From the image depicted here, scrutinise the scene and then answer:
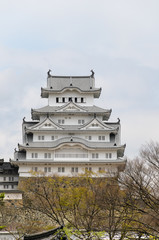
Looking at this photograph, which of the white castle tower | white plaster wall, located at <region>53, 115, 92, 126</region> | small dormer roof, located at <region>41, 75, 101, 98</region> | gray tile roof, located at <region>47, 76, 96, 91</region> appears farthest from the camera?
gray tile roof, located at <region>47, 76, 96, 91</region>

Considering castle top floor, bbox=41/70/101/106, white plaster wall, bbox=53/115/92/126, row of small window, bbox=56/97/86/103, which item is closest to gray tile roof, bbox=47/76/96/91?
castle top floor, bbox=41/70/101/106

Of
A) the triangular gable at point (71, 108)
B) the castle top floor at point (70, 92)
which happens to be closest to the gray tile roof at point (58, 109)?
the triangular gable at point (71, 108)

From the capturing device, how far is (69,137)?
49.4m

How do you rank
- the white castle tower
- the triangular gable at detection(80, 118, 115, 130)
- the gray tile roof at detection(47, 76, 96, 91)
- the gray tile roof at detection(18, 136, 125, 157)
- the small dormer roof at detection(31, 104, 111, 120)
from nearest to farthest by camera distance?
the white castle tower < the gray tile roof at detection(18, 136, 125, 157) < the triangular gable at detection(80, 118, 115, 130) < the small dormer roof at detection(31, 104, 111, 120) < the gray tile roof at detection(47, 76, 96, 91)

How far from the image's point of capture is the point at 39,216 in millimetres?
42125

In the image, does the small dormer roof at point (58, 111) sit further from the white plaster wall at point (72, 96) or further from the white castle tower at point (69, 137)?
the white plaster wall at point (72, 96)

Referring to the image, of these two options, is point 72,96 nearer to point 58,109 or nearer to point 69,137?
point 58,109

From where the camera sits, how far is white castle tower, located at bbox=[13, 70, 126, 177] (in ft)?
158

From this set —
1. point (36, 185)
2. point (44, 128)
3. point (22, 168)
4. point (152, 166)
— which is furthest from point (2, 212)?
point (152, 166)

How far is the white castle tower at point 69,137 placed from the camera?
158 feet

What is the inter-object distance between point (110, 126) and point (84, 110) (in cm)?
388

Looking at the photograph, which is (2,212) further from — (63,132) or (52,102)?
(52,102)

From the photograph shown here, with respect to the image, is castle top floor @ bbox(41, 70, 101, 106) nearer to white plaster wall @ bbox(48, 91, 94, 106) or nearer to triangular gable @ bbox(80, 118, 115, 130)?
white plaster wall @ bbox(48, 91, 94, 106)

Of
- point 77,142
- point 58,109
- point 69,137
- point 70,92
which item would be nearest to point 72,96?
point 70,92
